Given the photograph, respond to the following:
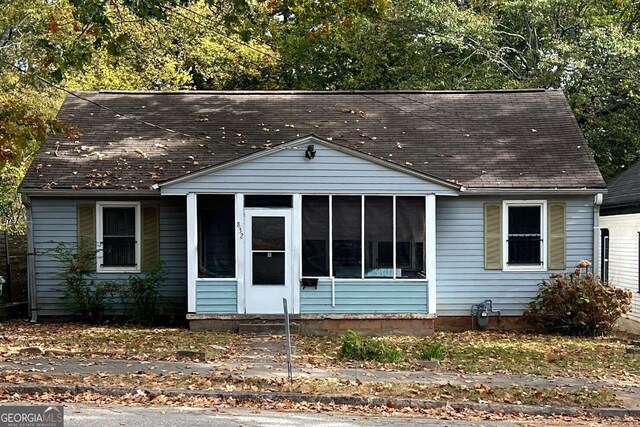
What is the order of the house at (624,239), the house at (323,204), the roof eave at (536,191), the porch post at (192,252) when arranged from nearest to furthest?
1. the porch post at (192,252)
2. the house at (323,204)
3. the roof eave at (536,191)
4. the house at (624,239)

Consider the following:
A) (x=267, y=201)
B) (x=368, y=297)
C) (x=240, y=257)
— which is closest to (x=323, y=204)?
(x=267, y=201)

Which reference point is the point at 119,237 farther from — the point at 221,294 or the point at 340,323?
the point at 340,323

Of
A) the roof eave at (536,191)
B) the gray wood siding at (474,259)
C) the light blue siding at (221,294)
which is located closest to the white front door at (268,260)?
the light blue siding at (221,294)

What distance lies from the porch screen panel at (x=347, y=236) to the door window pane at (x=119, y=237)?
188 inches

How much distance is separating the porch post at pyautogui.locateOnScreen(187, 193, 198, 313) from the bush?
7318mm

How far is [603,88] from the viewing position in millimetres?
27625

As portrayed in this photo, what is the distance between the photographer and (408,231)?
1858cm

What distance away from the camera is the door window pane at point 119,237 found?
781 inches

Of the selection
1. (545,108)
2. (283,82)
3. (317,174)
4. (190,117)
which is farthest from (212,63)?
(317,174)

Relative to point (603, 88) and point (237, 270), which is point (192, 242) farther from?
point (603, 88)

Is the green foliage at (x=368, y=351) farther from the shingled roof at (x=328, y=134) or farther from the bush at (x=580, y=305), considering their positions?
the bush at (x=580, y=305)

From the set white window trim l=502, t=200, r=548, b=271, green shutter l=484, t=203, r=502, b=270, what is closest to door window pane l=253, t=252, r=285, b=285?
green shutter l=484, t=203, r=502, b=270

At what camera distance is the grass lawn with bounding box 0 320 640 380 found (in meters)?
13.9

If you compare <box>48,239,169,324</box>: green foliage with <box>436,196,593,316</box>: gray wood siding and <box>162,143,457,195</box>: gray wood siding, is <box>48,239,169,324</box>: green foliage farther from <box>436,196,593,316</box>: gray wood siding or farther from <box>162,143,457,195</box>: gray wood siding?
<box>436,196,593,316</box>: gray wood siding
